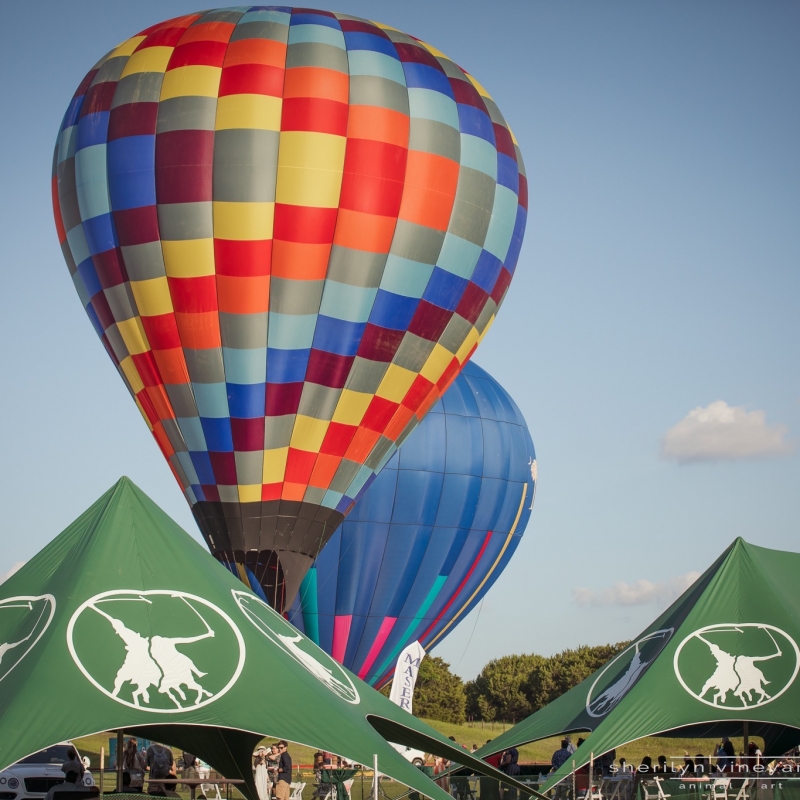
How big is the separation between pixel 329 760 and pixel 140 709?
11048 millimetres

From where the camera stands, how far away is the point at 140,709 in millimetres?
8625

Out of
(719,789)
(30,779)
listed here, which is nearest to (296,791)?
(30,779)

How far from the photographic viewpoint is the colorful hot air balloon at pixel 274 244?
15.9 meters

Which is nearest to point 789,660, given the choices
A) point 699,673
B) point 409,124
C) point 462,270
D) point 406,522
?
point 699,673

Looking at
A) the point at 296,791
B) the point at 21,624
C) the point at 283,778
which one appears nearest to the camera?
the point at 21,624

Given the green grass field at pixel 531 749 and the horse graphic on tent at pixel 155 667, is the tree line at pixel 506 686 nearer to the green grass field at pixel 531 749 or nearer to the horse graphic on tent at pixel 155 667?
the green grass field at pixel 531 749

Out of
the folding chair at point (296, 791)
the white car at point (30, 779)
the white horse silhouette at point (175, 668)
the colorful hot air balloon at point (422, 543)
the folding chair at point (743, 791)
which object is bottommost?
the folding chair at point (743, 791)

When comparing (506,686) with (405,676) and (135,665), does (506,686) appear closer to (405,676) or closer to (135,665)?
(405,676)

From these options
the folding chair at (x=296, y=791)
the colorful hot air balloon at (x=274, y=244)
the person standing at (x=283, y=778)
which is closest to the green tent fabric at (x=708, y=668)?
the person standing at (x=283, y=778)

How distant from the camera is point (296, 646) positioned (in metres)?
9.96

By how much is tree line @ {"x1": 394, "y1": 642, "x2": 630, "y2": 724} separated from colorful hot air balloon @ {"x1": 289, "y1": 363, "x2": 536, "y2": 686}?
31.6 m

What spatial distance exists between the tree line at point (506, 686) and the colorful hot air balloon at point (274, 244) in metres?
40.0

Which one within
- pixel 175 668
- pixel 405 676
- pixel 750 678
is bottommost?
pixel 175 668

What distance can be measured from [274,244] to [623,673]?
6.74 m
